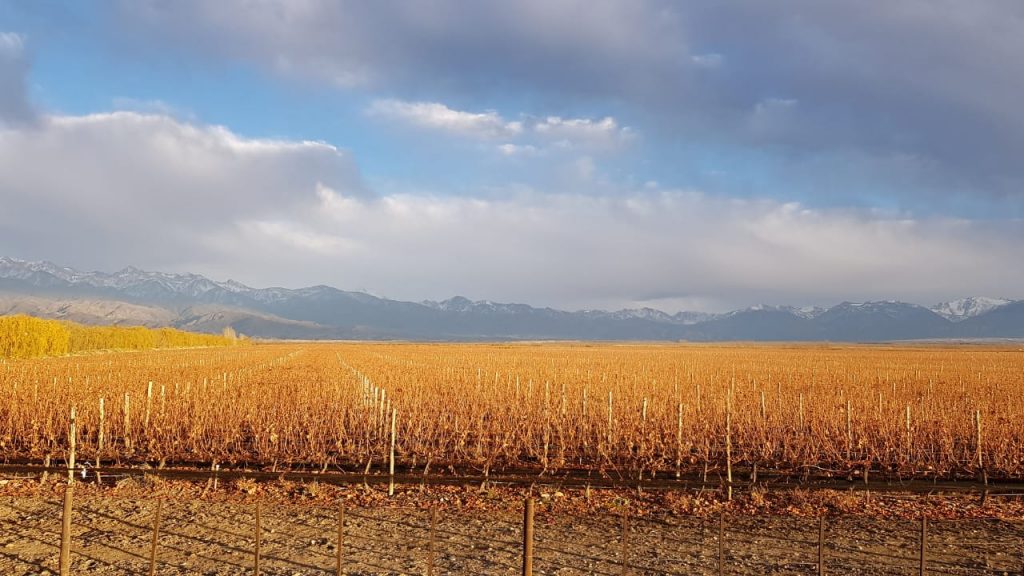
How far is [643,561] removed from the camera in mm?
9180

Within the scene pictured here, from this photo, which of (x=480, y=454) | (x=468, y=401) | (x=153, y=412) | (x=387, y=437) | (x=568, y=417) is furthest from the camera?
(x=468, y=401)

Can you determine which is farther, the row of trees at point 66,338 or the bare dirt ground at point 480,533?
the row of trees at point 66,338

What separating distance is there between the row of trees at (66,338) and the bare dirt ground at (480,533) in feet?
189

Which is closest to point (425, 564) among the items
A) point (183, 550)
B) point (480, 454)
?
point (183, 550)

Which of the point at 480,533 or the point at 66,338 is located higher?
the point at 480,533

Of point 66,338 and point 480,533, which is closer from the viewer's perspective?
point 480,533

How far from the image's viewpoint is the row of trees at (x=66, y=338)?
5919cm

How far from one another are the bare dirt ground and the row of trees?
189 ft

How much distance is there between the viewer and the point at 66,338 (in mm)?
68438

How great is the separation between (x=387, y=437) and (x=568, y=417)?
535 cm

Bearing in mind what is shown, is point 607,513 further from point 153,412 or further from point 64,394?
point 64,394

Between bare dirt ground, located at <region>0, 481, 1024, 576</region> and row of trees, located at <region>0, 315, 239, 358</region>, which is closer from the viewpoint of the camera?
bare dirt ground, located at <region>0, 481, 1024, 576</region>

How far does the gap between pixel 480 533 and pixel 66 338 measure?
73.4 meters

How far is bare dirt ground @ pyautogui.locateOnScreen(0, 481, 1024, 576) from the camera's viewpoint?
891 centimetres
